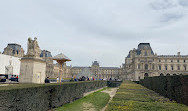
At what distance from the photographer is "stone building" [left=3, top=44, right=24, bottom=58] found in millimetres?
78250

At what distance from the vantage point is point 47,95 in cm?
957

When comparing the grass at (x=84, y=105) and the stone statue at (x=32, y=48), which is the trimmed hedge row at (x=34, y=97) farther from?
the stone statue at (x=32, y=48)

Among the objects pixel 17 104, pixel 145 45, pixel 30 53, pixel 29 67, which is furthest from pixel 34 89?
pixel 145 45

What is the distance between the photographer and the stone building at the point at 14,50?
7825cm

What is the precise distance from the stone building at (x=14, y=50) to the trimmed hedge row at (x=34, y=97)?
76.4 metres

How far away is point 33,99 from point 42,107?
4.21 ft

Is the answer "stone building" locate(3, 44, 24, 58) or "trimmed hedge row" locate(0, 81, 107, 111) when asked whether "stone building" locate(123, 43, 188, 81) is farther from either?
"trimmed hedge row" locate(0, 81, 107, 111)

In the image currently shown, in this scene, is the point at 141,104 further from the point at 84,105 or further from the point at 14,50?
the point at 14,50

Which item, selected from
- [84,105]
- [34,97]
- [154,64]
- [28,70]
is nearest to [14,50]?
[154,64]

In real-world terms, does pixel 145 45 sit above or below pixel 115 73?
above

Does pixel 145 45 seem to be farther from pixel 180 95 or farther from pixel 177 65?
pixel 180 95

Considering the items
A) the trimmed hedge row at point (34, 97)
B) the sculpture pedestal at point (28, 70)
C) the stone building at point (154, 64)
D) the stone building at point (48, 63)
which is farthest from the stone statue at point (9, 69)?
the stone building at point (154, 64)

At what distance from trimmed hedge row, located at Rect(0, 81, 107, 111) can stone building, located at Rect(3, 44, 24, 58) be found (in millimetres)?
76402

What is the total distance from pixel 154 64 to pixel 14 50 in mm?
75015
